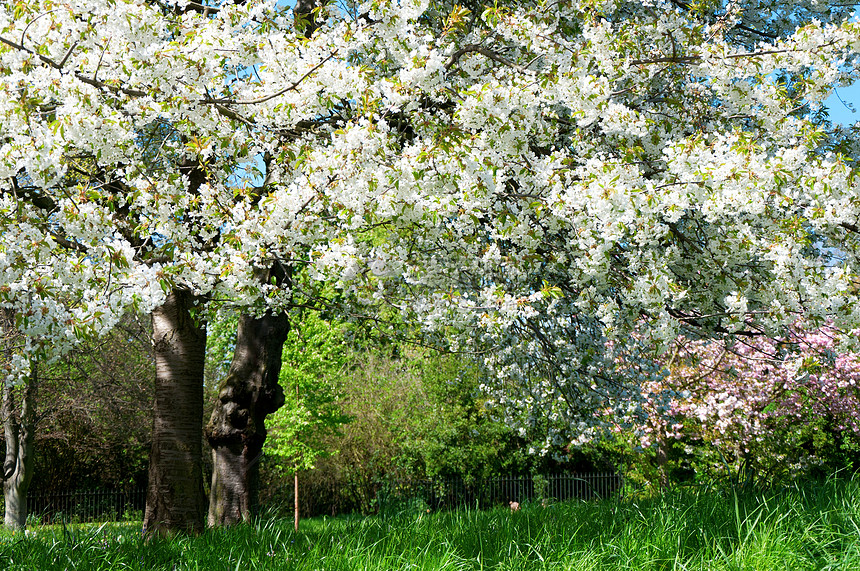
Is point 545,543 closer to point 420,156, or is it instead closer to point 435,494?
point 420,156

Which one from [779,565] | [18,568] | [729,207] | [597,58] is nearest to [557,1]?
[597,58]

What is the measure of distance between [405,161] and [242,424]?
5.29 meters

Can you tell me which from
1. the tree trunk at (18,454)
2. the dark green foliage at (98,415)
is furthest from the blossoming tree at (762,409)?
the tree trunk at (18,454)

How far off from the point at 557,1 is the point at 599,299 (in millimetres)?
2628

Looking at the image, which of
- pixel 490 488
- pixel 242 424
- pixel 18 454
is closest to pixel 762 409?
pixel 490 488

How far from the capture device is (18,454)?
15727 millimetres

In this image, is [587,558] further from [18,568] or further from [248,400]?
[248,400]

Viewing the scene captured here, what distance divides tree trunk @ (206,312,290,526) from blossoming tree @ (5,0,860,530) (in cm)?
148

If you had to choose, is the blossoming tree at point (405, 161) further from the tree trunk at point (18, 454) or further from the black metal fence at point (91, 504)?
the black metal fence at point (91, 504)

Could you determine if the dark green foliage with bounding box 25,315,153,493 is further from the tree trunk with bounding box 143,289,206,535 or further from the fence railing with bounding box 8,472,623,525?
the tree trunk with bounding box 143,289,206,535

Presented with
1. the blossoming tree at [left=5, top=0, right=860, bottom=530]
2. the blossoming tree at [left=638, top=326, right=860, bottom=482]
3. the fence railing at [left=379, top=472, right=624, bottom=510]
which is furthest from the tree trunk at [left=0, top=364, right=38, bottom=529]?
the blossoming tree at [left=638, top=326, right=860, bottom=482]

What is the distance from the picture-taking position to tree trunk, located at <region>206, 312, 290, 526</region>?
884 centimetres

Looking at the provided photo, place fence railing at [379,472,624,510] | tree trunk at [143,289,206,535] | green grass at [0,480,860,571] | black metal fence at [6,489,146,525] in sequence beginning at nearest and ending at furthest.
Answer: green grass at [0,480,860,571]
tree trunk at [143,289,206,535]
fence railing at [379,472,624,510]
black metal fence at [6,489,146,525]

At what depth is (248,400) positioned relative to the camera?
29.3 feet
